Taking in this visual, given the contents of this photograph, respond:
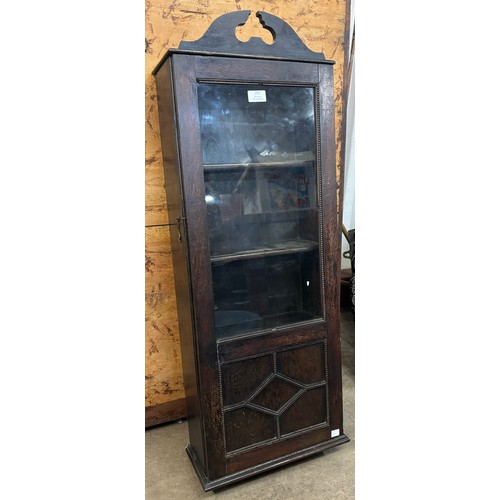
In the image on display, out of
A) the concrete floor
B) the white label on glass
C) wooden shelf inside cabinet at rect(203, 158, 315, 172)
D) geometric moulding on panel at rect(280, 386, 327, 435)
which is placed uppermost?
the white label on glass

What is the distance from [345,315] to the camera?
2938 mm

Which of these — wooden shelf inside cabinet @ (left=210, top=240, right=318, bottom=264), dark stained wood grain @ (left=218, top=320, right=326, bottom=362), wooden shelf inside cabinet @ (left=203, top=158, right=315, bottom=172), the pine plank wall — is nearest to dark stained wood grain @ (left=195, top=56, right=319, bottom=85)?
wooden shelf inside cabinet @ (left=203, top=158, right=315, bottom=172)

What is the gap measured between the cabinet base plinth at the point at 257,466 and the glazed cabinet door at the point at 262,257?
0.03 meters

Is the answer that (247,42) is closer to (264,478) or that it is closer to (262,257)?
(262,257)

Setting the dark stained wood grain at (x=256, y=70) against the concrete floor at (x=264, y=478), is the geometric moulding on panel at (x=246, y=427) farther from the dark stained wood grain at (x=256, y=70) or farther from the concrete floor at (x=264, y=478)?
the dark stained wood grain at (x=256, y=70)

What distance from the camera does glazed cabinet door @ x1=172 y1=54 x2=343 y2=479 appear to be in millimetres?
1456

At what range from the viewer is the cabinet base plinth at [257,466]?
5.05 ft

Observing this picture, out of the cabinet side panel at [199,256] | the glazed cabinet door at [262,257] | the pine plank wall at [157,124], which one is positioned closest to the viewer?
the cabinet side panel at [199,256]

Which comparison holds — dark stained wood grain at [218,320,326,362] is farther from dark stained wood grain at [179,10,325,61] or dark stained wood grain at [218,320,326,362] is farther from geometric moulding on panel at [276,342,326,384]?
dark stained wood grain at [179,10,325,61]

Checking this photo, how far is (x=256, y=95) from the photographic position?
1.54 metres

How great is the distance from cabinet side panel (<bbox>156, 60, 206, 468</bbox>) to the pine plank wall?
Result: 20 centimetres

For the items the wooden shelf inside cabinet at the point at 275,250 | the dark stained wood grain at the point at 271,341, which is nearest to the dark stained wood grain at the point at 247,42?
the wooden shelf inside cabinet at the point at 275,250

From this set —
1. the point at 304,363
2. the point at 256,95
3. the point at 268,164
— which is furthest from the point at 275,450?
the point at 256,95
